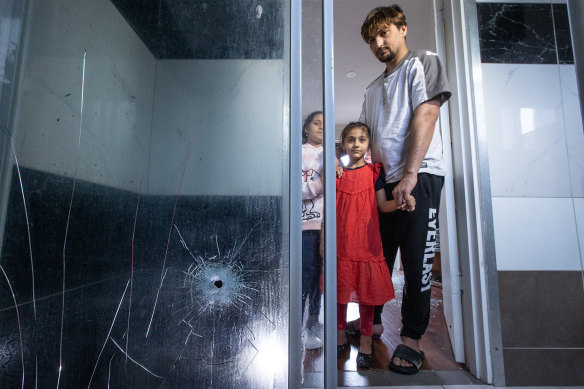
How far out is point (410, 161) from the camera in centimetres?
90

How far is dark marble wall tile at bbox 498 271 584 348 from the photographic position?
2.93 feet

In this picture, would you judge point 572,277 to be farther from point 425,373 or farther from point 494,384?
point 425,373

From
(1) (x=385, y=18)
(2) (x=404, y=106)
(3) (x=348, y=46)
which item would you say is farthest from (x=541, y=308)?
(3) (x=348, y=46)

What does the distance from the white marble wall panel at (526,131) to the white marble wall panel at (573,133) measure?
0.01m

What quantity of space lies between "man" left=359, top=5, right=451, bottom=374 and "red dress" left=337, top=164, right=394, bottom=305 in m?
0.08

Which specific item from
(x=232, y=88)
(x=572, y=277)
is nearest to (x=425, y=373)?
(x=572, y=277)

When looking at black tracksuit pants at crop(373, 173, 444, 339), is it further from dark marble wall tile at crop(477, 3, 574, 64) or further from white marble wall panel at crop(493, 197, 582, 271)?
dark marble wall tile at crop(477, 3, 574, 64)

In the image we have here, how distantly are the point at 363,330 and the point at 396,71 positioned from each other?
890mm

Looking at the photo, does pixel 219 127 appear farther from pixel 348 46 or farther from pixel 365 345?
pixel 348 46

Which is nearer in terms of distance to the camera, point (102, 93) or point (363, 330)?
point (102, 93)

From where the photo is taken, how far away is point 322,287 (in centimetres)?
52

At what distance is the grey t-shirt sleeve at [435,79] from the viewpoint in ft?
3.00

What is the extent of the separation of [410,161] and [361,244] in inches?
11.8

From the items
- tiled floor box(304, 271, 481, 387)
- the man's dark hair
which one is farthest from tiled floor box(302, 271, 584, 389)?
the man's dark hair
